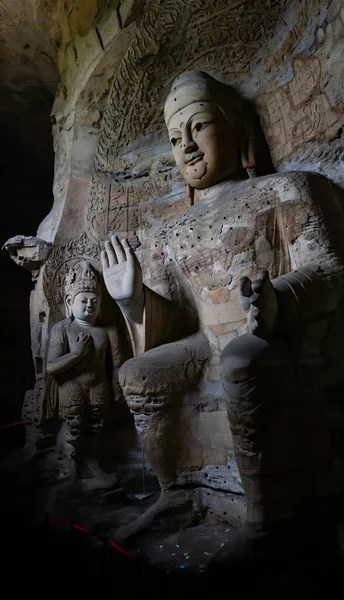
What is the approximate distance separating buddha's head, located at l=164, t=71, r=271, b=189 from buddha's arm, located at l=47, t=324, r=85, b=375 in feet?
5.13

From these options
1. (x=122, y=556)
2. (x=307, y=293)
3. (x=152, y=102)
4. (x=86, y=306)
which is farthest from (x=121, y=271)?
(x=152, y=102)

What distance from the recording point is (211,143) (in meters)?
3.36

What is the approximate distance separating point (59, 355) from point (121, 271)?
101cm

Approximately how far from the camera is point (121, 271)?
3.08 metres

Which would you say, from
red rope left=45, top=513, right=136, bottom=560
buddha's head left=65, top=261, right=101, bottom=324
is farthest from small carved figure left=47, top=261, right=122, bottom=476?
red rope left=45, top=513, right=136, bottom=560

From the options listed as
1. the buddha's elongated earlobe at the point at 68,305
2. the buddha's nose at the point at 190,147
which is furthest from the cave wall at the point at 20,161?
the buddha's elongated earlobe at the point at 68,305

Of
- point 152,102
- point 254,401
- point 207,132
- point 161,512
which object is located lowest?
point 161,512

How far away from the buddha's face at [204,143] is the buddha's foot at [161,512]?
2.19m

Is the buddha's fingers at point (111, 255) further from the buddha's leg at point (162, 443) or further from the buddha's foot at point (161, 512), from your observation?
the buddha's foot at point (161, 512)

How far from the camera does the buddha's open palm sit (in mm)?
3016

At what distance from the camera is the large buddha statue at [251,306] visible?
210cm

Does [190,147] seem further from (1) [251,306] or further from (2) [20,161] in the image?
(2) [20,161]

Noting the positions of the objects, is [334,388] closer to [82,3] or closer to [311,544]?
[311,544]

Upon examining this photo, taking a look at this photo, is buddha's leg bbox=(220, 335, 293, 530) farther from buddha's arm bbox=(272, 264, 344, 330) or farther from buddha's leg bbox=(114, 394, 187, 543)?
buddha's leg bbox=(114, 394, 187, 543)
